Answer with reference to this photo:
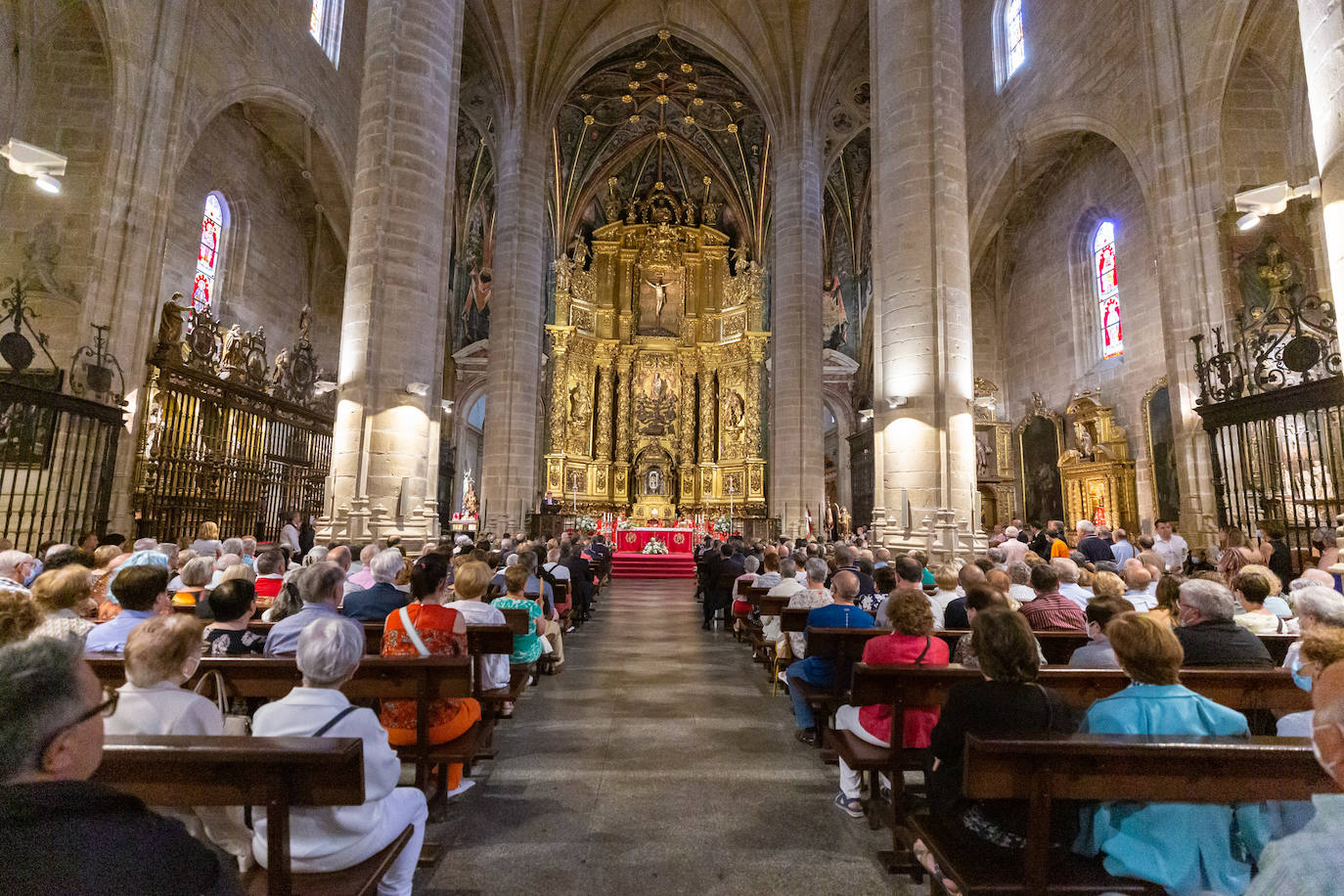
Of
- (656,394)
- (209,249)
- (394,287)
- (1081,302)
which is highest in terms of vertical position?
(209,249)

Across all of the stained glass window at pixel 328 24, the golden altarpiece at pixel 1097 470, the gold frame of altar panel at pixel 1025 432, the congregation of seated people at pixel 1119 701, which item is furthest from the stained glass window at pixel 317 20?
the golden altarpiece at pixel 1097 470

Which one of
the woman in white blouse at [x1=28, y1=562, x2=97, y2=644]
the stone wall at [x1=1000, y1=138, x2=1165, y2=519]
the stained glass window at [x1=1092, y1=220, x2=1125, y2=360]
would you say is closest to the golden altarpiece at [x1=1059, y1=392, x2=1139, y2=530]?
the stone wall at [x1=1000, y1=138, x2=1165, y2=519]

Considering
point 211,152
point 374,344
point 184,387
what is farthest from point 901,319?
point 211,152

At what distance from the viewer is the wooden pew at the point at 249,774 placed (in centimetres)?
177

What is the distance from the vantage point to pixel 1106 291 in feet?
50.9

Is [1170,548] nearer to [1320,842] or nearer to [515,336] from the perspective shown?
[1320,842]

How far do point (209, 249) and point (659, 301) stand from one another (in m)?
15.6

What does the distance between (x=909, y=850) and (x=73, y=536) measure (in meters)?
10.4

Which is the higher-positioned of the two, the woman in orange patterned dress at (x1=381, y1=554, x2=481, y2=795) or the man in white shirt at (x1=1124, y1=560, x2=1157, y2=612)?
the man in white shirt at (x1=1124, y1=560, x2=1157, y2=612)

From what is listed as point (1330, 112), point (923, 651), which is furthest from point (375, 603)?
point (1330, 112)

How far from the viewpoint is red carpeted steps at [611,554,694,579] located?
62.6ft

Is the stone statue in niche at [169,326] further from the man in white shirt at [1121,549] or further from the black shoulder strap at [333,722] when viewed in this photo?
the man in white shirt at [1121,549]

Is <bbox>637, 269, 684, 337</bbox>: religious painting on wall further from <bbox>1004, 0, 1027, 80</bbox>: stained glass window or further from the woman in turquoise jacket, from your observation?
the woman in turquoise jacket

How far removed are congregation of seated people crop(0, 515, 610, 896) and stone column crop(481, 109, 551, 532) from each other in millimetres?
11115
